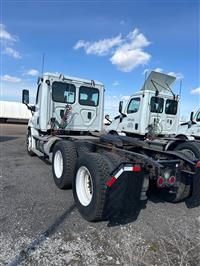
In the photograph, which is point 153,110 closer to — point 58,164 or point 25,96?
point 58,164

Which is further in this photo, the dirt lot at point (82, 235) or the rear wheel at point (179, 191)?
the rear wheel at point (179, 191)

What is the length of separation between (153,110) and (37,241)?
20.0ft

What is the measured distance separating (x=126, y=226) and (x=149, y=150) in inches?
71.0

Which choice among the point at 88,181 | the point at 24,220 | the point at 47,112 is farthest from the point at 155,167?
the point at 47,112

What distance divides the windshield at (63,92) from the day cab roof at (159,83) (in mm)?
2623

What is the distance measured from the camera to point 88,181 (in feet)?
12.1

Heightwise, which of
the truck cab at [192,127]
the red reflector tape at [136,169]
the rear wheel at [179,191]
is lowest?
the rear wheel at [179,191]

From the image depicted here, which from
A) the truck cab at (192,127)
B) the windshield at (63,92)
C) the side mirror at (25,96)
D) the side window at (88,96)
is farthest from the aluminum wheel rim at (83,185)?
the truck cab at (192,127)

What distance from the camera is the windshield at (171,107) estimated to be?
799 centimetres

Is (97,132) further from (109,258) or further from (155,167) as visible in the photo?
(109,258)

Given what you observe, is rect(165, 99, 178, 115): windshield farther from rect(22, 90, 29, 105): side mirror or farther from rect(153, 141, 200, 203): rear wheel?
rect(22, 90, 29, 105): side mirror

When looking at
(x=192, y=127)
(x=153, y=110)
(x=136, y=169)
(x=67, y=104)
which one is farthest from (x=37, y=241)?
(x=192, y=127)

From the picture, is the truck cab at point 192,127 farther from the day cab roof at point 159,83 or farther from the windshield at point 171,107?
the day cab roof at point 159,83

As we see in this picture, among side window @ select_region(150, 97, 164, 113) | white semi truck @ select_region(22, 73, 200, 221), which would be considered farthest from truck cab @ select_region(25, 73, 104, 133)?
side window @ select_region(150, 97, 164, 113)
